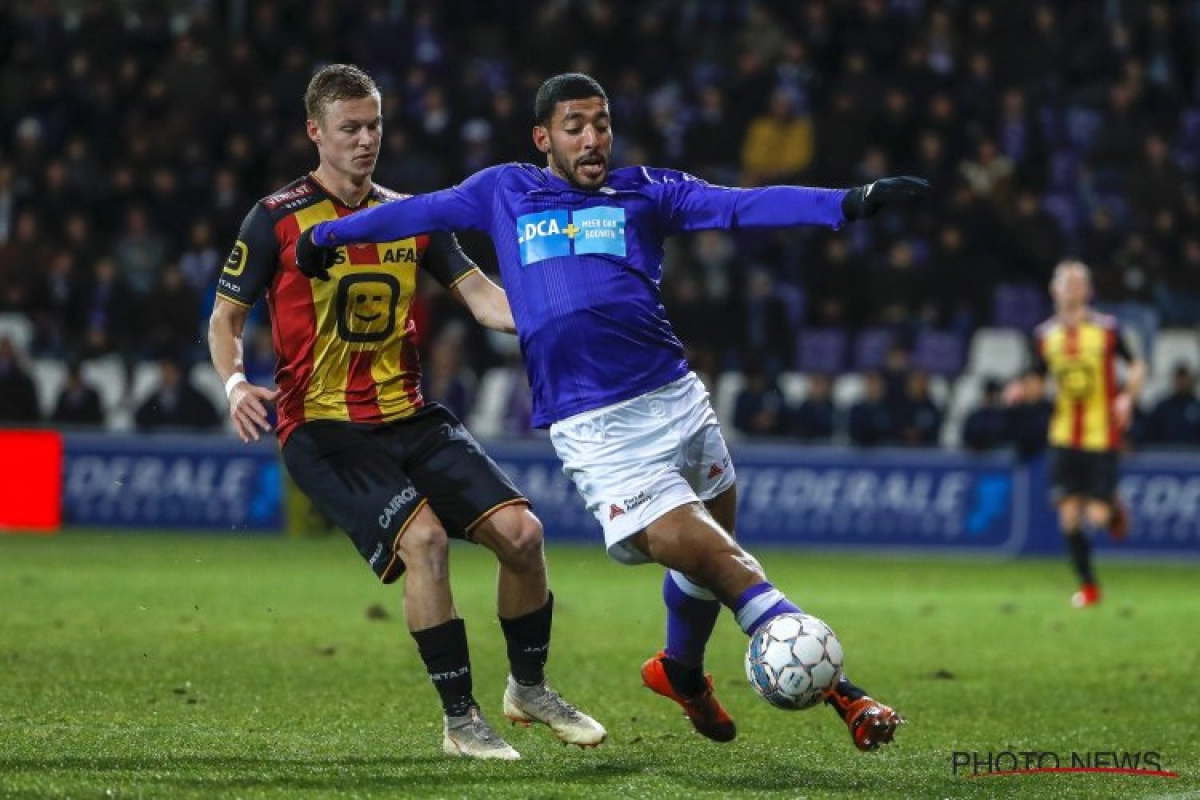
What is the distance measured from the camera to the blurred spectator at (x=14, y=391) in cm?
A: 2002

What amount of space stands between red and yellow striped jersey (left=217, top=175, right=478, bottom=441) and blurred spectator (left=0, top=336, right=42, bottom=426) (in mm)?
13371

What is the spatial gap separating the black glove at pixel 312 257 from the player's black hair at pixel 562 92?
0.88m

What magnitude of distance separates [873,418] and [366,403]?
489 inches

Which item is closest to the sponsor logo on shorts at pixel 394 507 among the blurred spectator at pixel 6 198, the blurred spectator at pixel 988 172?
the blurred spectator at pixel 988 172

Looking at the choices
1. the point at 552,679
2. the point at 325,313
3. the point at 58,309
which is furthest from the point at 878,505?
the point at 325,313

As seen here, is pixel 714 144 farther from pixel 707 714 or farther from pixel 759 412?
pixel 707 714

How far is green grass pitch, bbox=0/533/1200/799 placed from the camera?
6.46 meters

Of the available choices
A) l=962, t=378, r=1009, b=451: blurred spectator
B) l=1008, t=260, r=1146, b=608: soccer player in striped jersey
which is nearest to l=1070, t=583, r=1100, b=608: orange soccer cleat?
l=1008, t=260, r=1146, b=608: soccer player in striped jersey

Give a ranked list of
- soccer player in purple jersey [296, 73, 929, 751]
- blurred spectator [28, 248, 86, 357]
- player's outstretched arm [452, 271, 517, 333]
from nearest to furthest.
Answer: soccer player in purple jersey [296, 73, 929, 751]
player's outstretched arm [452, 271, 517, 333]
blurred spectator [28, 248, 86, 357]

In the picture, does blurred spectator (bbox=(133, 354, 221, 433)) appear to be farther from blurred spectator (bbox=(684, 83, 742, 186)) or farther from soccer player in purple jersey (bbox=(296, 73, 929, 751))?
soccer player in purple jersey (bbox=(296, 73, 929, 751))

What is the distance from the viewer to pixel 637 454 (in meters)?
6.70

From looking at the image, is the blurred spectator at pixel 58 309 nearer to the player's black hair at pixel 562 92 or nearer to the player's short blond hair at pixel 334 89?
the player's short blond hair at pixel 334 89

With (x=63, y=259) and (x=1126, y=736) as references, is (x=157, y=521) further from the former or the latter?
(x=1126, y=736)

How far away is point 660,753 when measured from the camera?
23.6 feet
